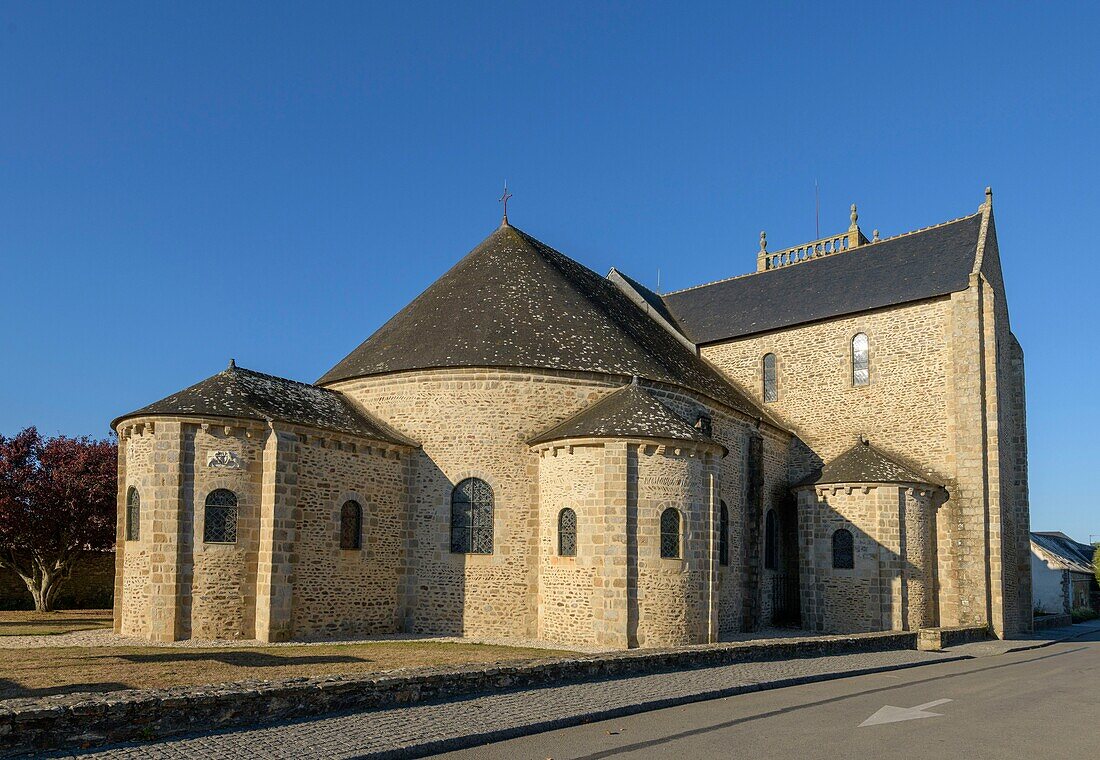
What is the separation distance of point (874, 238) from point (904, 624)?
16.7m

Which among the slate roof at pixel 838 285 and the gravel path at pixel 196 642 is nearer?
the gravel path at pixel 196 642

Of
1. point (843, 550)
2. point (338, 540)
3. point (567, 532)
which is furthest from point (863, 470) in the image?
point (338, 540)

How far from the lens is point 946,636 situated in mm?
22438

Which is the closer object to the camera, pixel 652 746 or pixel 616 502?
pixel 652 746

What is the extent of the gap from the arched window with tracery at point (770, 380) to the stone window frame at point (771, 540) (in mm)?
4886

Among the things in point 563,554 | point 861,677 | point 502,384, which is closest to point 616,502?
point 563,554

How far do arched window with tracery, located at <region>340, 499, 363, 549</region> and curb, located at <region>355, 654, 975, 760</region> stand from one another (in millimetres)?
10795

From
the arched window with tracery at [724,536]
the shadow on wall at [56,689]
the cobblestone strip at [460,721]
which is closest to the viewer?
the cobblestone strip at [460,721]

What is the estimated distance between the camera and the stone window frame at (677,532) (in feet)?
64.8

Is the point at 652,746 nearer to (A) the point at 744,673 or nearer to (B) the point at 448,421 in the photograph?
(A) the point at 744,673

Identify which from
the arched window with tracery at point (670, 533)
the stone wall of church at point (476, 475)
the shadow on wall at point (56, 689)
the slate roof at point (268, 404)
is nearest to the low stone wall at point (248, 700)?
the shadow on wall at point (56, 689)

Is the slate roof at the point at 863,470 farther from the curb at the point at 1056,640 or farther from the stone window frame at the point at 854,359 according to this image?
the curb at the point at 1056,640

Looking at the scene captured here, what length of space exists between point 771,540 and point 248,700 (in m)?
21.8

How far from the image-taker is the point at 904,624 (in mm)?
24906
